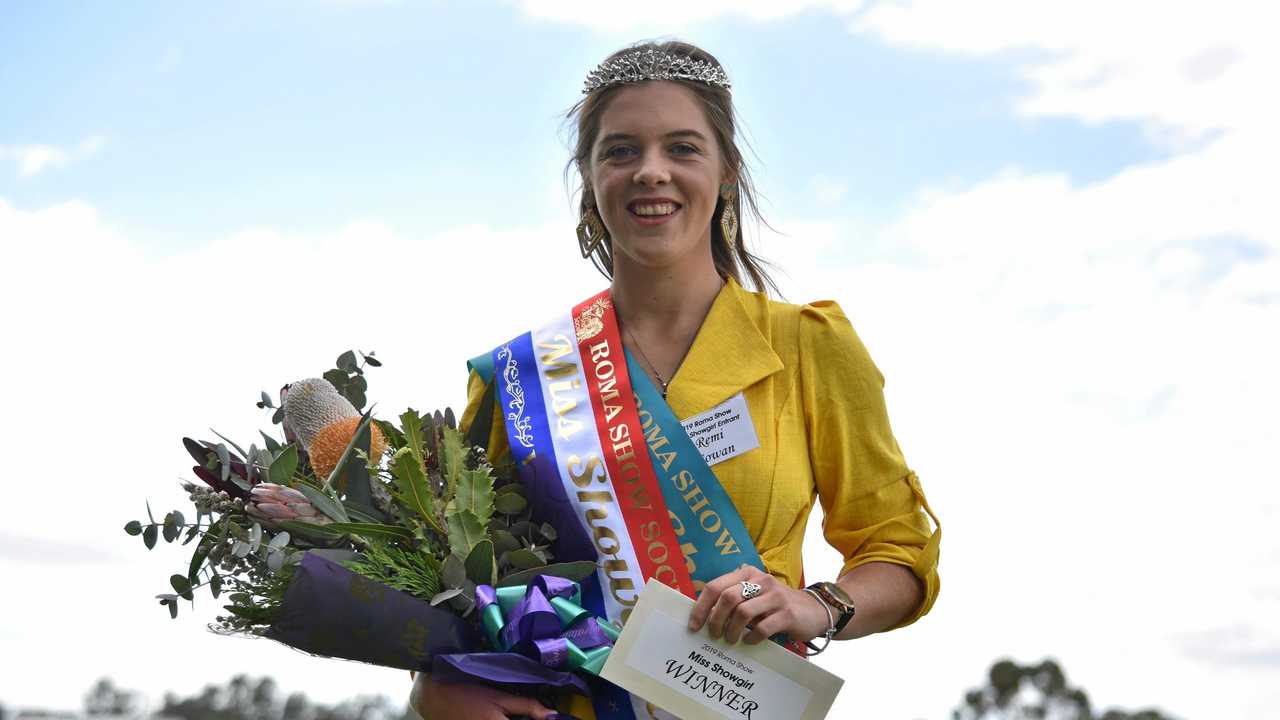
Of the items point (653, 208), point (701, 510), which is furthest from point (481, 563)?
point (653, 208)

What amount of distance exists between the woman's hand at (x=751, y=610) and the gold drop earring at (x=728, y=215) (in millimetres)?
961

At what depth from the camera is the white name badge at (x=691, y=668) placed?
2641 mm

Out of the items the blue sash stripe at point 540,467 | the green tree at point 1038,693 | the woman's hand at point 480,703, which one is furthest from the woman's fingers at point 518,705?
the green tree at point 1038,693

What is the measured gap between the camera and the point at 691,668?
2654 millimetres

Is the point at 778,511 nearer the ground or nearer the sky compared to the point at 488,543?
nearer the sky

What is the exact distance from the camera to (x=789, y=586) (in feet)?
9.55

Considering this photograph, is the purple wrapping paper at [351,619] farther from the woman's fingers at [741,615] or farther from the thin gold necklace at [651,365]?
the thin gold necklace at [651,365]

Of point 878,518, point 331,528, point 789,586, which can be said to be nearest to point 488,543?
point 331,528

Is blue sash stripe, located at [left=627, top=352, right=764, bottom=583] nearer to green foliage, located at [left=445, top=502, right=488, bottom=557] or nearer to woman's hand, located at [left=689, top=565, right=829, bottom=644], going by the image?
woman's hand, located at [left=689, top=565, right=829, bottom=644]

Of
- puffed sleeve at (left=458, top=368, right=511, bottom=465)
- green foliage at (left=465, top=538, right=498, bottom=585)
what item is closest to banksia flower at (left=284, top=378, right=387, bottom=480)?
puffed sleeve at (left=458, top=368, right=511, bottom=465)

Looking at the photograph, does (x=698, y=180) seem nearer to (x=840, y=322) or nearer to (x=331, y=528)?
(x=840, y=322)

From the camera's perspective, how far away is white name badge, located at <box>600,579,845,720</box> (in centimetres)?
264

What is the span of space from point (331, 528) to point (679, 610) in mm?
686

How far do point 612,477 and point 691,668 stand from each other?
59cm
